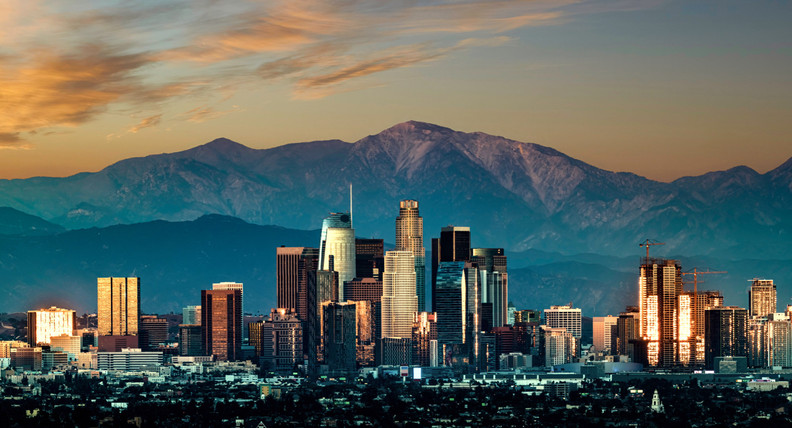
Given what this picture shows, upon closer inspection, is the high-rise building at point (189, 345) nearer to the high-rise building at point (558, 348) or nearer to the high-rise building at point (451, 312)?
the high-rise building at point (451, 312)

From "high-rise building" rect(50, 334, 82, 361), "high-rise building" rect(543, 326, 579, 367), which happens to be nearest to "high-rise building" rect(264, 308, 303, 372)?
"high-rise building" rect(50, 334, 82, 361)

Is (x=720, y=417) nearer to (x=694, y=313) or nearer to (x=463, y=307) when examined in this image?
(x=694, y=313)

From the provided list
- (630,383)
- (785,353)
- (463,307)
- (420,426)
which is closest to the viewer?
(420,426)

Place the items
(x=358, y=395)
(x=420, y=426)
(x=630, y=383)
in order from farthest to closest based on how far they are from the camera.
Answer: (x=630, y=383)
(x=358, y=395)
(x=420, y=426)

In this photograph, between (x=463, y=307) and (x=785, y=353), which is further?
(x=463, y=307)

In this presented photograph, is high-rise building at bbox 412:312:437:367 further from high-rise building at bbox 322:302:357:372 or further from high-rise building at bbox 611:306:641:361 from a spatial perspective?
high-rise building at bbox 611:306:641:361

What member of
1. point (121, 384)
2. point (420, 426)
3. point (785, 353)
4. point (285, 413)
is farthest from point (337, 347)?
point (420, 426)
